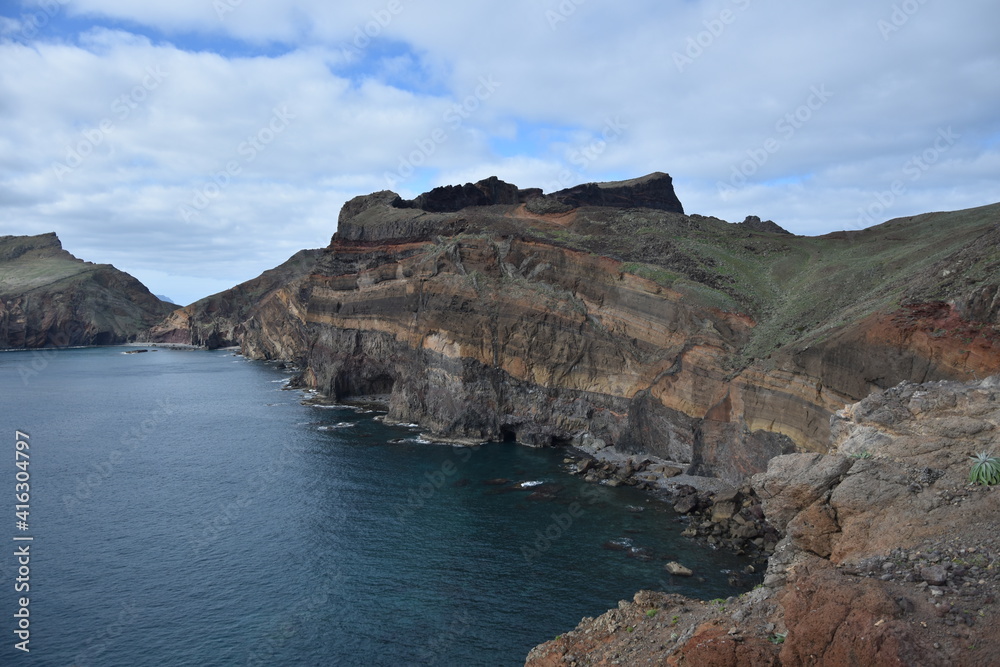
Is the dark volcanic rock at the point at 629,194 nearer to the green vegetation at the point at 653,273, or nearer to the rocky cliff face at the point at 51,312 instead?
the green vegetation at the point at 653,273

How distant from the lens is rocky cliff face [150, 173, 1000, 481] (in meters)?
37.8

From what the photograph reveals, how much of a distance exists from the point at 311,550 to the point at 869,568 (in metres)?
32.3

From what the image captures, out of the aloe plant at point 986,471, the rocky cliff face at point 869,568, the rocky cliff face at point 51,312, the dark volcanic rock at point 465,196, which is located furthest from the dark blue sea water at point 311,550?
the rocky cliff face at point 51,312

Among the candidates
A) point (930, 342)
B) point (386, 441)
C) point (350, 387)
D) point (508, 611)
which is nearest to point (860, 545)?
point (508, 611)

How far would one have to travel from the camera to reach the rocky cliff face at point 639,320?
37812 mm

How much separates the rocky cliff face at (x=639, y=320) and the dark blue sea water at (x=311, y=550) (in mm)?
7686

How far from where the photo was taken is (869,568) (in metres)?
16.8

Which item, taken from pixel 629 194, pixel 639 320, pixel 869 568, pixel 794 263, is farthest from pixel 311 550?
pixel 629 194

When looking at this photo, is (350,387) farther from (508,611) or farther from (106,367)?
(106,367)

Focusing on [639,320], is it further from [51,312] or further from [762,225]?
[51,312]

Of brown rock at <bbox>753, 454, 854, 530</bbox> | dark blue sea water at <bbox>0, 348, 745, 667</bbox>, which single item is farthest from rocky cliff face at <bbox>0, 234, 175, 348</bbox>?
brown rock at <bbox>753, 454, 854, 530</bbox>

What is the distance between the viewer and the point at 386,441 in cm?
6525

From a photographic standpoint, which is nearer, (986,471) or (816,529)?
(986,471)

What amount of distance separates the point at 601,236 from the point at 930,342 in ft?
129
